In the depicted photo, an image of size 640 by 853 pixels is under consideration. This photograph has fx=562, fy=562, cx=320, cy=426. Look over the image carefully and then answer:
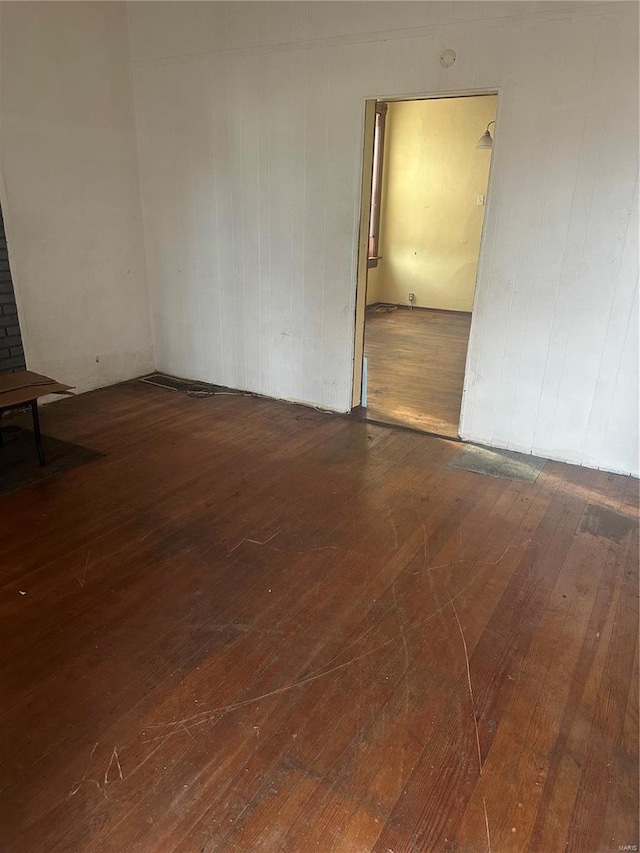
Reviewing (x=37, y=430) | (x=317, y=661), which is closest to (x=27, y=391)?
(x=37, y=430)

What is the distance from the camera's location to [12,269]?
4223 mm

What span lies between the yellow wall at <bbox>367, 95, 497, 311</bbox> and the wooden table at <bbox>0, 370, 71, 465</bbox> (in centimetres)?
640

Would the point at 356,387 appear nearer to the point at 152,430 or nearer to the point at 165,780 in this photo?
the point at 152,430

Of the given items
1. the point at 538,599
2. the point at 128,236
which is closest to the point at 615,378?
the point at 538,599

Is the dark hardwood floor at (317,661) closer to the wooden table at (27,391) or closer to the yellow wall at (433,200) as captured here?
the wooden table at (27,391)

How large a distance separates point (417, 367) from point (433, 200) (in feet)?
12.8

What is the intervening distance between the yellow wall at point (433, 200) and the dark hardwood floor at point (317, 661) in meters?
5.78

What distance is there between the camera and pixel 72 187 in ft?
14.8

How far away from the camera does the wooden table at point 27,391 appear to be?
332 cm

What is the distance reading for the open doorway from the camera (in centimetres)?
770

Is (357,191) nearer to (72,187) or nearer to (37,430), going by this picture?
(72,187)

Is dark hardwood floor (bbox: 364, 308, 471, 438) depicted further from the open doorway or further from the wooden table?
the wooden table

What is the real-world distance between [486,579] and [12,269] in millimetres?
3964

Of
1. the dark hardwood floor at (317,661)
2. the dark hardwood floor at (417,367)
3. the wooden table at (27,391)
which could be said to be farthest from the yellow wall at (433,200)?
the wooden table at (27,391)
